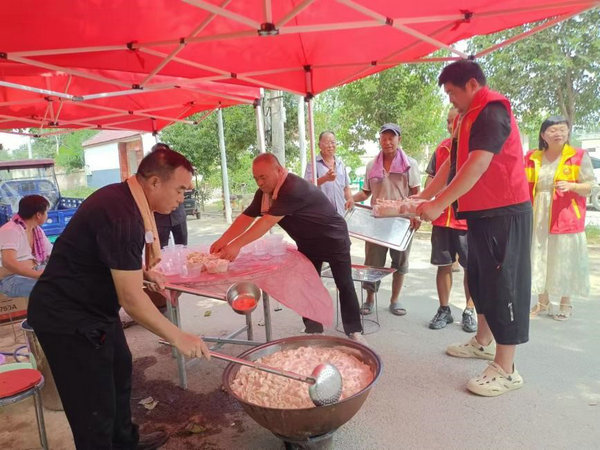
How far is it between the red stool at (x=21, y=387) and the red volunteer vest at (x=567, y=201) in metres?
4.11

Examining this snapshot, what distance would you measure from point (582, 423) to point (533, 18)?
9.42 feet

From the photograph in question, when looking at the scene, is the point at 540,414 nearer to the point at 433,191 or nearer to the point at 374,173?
the point at 433,191

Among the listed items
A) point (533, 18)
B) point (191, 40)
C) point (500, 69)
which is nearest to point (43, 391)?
point (191, 40)

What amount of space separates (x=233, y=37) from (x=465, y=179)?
1.89m

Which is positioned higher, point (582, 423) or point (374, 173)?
point (374, 173)

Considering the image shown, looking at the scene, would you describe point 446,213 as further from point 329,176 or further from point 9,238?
point 9,238

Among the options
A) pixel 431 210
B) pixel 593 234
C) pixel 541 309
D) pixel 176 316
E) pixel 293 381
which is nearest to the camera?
pixel 293 381

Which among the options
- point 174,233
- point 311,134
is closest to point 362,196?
point 311,134

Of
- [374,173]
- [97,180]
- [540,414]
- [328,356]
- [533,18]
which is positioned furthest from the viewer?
[97,180]

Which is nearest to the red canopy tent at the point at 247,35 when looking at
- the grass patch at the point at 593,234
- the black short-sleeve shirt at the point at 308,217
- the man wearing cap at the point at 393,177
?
the man wearing cap at the point at 393,177

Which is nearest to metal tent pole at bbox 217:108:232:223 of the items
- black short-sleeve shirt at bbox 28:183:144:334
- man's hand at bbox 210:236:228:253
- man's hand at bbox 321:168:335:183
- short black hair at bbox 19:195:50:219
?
man's hand at bbox 321:168:335:183

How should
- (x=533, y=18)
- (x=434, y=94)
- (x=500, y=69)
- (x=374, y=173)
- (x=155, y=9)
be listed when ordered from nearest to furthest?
(x=155, y=9), (x=533, y=18), (x=374, y=173), (x=500, y=69), (x=434, y=94)

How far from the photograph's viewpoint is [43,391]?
2961 millimetres

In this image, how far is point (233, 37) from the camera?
9.77 feet
